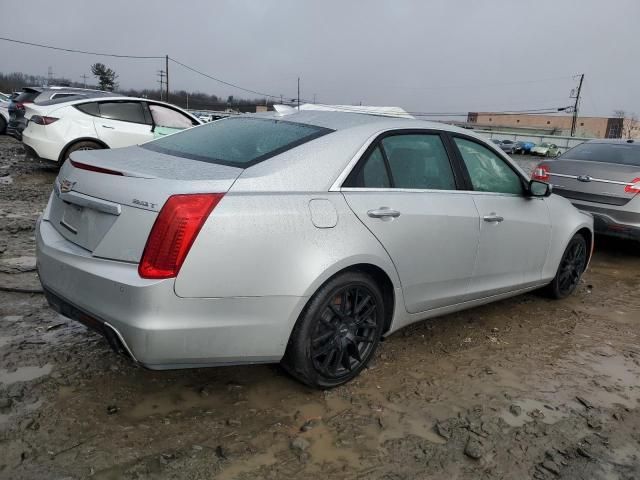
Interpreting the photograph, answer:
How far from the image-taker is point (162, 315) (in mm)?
2373

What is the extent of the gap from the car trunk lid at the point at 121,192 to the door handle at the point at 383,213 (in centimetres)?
75

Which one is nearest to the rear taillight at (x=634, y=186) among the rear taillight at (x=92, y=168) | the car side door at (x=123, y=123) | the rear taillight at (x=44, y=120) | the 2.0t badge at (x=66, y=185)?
the rear taillight at (x=92, y=168)

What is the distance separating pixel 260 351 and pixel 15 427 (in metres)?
1.17

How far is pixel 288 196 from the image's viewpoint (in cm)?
269

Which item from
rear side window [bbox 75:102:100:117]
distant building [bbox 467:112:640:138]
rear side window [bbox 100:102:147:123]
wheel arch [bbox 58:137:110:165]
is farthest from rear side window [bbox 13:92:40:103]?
distant building [bbox 467:112:640:138]

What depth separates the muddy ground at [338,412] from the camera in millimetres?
2418

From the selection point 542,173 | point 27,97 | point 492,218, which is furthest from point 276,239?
point 27,97

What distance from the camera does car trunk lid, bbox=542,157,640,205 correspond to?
6.23 meters

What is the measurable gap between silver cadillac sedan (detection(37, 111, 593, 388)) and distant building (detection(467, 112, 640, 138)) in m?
81.3

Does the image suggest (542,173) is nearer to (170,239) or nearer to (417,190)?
(417,190)

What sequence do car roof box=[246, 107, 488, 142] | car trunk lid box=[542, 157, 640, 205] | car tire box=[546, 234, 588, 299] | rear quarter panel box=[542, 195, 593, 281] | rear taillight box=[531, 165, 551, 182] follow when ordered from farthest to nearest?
rear taillight box=[531, 165, 551, 182] < car trunk lid box=[542, 157, 640, 205] < car tire box=[546, 234, 588, 299] < rear quarter panel box=[542, 195, 593, 281] < car roof box=[246, 107, 488, 142]

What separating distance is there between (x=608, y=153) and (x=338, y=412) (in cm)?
573

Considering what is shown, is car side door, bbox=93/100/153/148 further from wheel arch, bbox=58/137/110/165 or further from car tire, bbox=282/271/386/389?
car tire, bbox=282/271/386/389

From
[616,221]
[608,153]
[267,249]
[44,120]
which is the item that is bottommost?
[616,221]
